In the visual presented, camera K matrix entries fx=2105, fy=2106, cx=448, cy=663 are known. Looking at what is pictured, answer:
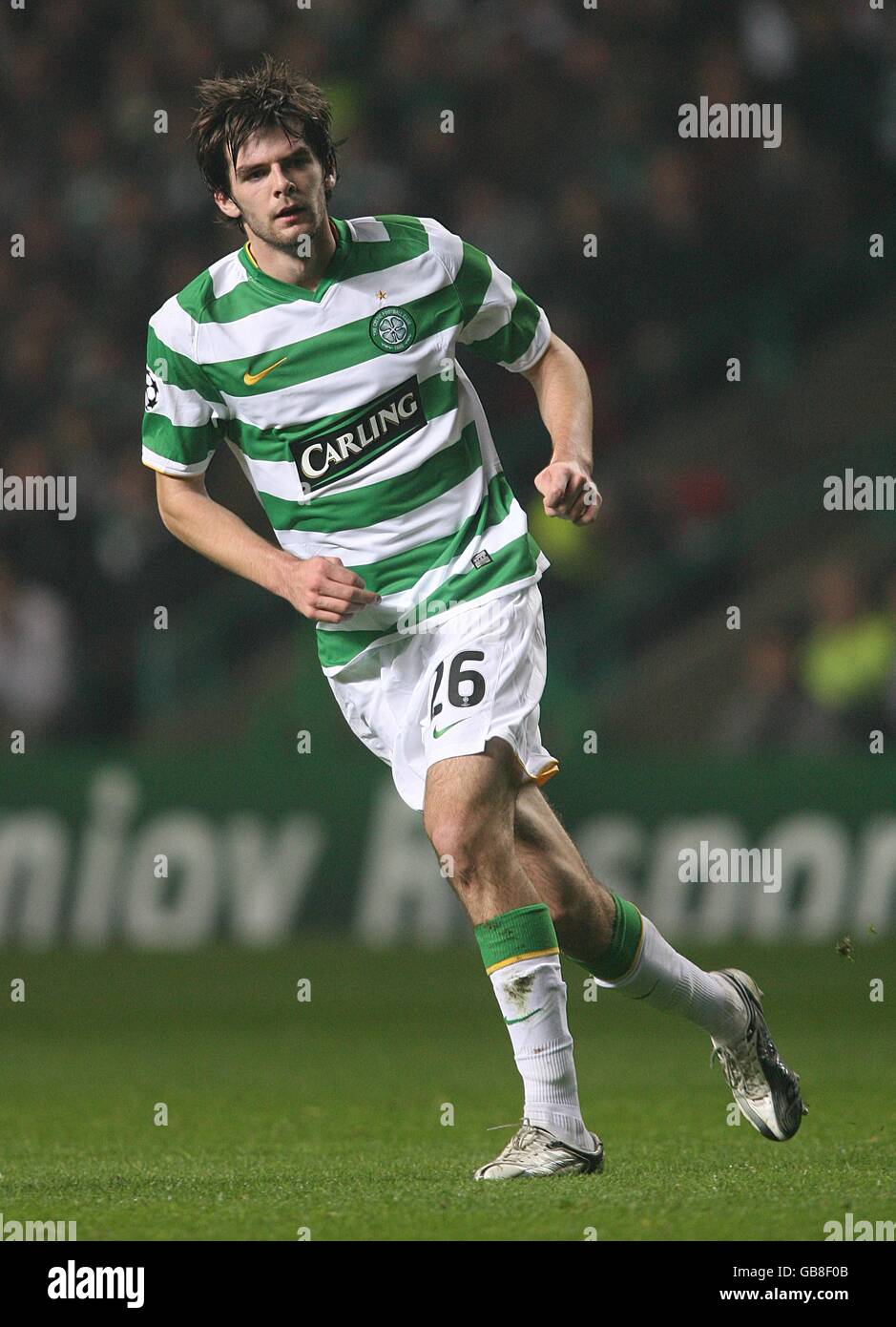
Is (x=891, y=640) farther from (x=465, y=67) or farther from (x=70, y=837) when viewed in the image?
(x=465, y=67)

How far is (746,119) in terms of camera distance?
14.1 metres

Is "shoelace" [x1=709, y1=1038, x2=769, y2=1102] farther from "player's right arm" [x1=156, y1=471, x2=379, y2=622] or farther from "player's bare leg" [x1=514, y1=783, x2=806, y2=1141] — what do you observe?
"player's right arm" [x1=156, y1=471, x2=379, y2=622]

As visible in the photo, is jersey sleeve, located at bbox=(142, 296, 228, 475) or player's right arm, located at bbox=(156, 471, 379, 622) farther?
jersey sleeve, located at bbox=(142, 296, 228, 475)

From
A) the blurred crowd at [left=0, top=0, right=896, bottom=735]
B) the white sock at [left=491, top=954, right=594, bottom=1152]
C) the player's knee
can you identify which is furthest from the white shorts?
the blurred crowd at [left=0, top=0, right=896, bottom=735]

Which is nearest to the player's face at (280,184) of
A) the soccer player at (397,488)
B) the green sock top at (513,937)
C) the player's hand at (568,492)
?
the soccer player at (397,488)

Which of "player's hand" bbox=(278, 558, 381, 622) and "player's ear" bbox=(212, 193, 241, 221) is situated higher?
"player's ear" bbox=(212, 193, 241, 221)

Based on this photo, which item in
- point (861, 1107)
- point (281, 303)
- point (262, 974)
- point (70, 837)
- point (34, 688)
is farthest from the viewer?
point (34, 688)

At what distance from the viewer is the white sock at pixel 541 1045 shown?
15.3ft

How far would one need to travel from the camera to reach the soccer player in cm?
482

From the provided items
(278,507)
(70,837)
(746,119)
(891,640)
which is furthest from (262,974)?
(746,119)

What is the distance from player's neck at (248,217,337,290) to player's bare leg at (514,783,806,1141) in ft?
4.35

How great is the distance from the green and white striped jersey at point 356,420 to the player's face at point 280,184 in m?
0.18

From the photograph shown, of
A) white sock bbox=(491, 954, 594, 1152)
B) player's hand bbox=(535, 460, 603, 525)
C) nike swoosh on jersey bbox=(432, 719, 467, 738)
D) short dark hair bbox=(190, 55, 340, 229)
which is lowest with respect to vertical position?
white sock bbox=(491, 954, 594, 1152)

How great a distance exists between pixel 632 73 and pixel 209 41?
309 centimetres
